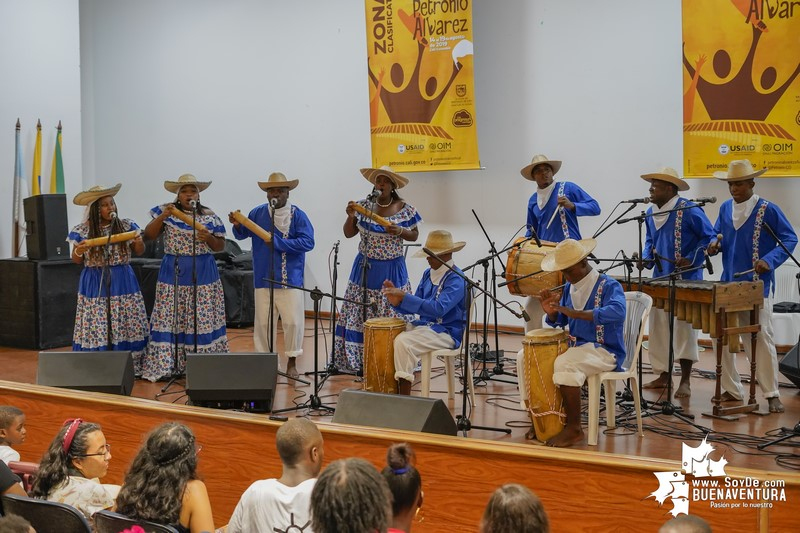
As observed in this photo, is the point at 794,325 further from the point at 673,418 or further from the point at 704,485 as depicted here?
the point at 704,485

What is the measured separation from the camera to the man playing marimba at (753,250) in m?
6.76

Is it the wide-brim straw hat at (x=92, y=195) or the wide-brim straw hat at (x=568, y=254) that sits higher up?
the wide-brim straw hat at (x=92, y=195)

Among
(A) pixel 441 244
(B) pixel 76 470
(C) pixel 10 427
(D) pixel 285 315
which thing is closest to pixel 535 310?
(A) pixel 441 244

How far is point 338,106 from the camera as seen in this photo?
463 inches

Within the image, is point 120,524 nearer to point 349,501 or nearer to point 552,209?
point 349,501

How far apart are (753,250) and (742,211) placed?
0.31 metres

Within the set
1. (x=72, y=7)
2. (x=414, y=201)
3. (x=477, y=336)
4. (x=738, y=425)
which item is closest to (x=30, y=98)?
(x=72, y=7)

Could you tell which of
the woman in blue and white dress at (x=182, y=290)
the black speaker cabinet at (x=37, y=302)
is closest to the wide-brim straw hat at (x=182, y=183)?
the woman in blue and white dress at (x=182, y=290)

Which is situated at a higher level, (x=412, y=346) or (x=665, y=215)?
(x=665, y=215)

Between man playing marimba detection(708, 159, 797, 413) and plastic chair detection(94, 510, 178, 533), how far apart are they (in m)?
4.72

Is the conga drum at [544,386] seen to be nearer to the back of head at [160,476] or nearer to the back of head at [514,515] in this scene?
the back of head at [160,476]

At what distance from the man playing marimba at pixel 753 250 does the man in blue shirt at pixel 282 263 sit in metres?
3.41

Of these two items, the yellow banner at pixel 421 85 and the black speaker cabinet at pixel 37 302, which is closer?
the black speaker cabinet at pixel 37 302

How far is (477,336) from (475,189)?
1.87 metres
